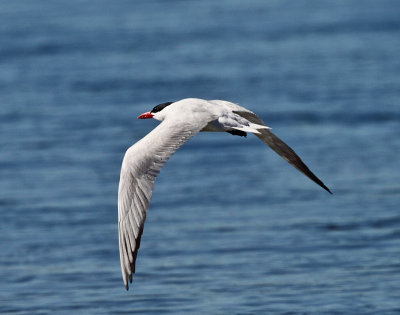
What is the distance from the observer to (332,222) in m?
11.8

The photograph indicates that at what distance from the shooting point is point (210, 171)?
14.2 m

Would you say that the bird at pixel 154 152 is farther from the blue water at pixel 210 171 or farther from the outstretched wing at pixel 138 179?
the blue water at pixel 210 171

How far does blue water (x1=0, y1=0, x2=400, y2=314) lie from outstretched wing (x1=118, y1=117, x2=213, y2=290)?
2.28 meters

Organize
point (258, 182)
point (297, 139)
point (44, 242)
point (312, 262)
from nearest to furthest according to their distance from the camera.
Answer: point (312, 262) → point (44, 242) → point (258, 182) → point (297, 139)

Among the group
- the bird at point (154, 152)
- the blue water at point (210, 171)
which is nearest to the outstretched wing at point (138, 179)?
the bird at point (154, 152)

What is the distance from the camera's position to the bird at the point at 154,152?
22.2ft

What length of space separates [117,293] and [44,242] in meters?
2.01

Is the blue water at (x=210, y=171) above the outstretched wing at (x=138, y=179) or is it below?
below

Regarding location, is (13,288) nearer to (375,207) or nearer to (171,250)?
(171,250)

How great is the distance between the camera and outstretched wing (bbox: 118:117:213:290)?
6734 millimetres

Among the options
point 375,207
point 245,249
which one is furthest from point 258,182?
point 245,249

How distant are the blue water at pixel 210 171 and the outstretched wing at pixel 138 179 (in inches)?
89.8

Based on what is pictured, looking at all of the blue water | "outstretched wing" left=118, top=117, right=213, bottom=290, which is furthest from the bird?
the blue water

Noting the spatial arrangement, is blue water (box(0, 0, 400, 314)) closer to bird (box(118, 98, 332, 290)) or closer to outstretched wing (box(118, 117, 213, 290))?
bird (box(118, 98, 332, 290))
